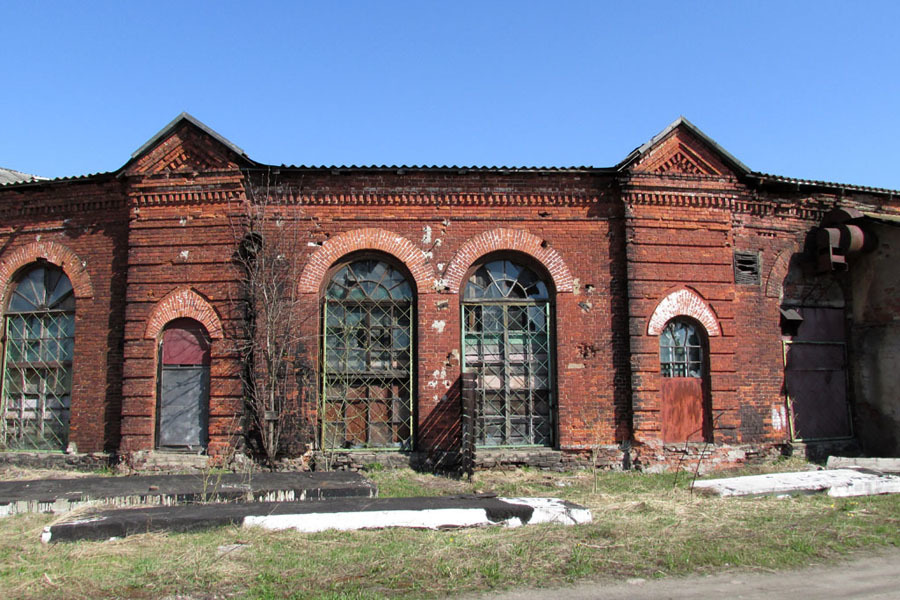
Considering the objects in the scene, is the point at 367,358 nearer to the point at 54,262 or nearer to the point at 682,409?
the point at 682,409

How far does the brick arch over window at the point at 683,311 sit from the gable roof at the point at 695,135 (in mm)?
2453

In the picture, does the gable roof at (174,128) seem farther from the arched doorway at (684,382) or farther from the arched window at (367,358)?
the arched doorway at (684,382)

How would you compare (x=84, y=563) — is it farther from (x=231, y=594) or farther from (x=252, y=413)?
(x=252, y=413)

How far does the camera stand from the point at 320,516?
6906mm

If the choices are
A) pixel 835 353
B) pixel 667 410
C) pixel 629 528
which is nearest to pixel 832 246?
pixel 835 353

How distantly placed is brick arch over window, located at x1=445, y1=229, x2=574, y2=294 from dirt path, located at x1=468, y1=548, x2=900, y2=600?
6335 mm

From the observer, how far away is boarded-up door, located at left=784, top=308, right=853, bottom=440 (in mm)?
12023

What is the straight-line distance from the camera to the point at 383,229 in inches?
447

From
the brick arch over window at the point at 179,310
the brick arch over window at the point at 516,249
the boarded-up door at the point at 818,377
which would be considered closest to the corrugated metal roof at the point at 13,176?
the brick arch over window at the point at 179,310

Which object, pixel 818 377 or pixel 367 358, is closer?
pixel 367 358

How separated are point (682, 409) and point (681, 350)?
1.04m

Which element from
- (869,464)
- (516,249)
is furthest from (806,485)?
(516,249)

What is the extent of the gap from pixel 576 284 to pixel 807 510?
499 cm

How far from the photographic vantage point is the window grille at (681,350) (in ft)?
37.6
